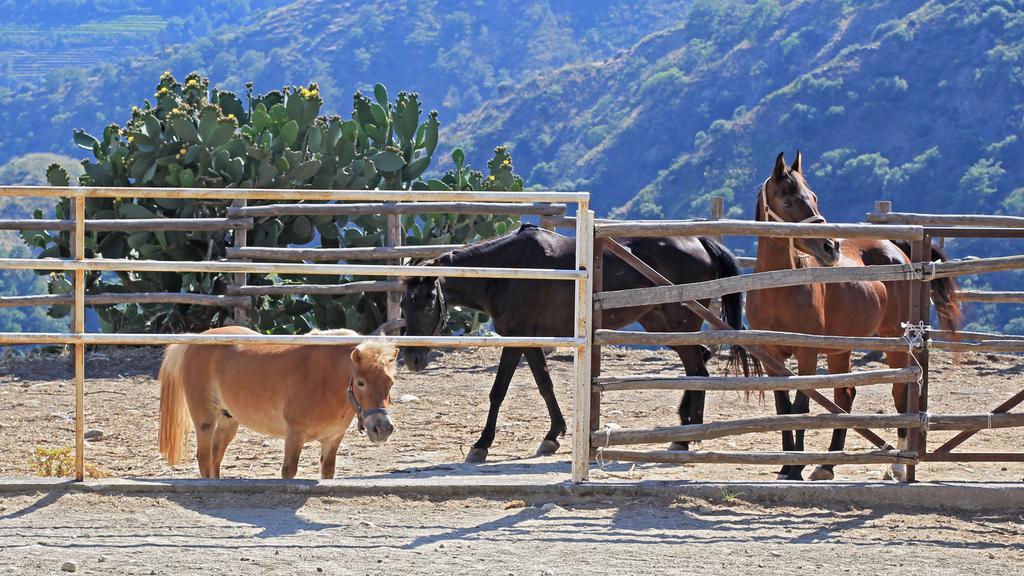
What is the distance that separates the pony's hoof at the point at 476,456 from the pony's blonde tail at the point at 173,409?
5.72ft

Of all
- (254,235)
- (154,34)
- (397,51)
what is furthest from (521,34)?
(254,235)

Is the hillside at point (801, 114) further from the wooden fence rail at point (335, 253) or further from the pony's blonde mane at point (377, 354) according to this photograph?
the pony's blonde mane at point (377, 354)

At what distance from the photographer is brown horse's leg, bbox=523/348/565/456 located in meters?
8.12

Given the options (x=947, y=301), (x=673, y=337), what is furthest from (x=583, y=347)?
(x=947, y=301)

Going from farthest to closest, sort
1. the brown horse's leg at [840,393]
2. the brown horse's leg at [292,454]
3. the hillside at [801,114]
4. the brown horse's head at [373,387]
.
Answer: the hillside at [801,114] → the brown horse's leg at [840,393] → the brown horse's leg at [292,454] → the brown horse's head at [373,387]

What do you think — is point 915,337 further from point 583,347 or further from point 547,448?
point 547,448

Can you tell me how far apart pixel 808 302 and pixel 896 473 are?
42.9 inches

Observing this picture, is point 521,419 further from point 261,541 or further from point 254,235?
point 254,235

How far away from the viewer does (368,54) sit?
137 meters

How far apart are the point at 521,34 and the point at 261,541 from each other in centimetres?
14174

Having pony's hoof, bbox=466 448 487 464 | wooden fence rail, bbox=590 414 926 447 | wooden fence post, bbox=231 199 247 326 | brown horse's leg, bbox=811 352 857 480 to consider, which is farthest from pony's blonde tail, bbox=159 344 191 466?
wooden fence post, bbox=231 199 247 326

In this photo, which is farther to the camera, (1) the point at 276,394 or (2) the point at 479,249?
(2) the point at 479,249

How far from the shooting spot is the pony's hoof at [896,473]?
6859 millimetres

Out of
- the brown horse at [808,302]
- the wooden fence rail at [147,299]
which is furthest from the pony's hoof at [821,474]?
the wooden fence rail at [147,299]
